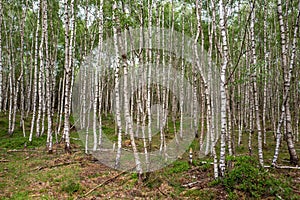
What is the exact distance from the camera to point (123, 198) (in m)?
6.38

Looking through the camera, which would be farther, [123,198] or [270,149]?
[270,149]

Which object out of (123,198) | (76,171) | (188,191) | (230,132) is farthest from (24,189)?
(230,132)

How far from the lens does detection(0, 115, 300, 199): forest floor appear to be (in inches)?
242

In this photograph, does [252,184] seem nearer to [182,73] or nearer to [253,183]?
[253,183]

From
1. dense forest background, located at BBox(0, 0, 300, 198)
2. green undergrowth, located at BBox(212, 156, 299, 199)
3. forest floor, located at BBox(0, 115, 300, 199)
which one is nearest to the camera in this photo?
green undergrowth, located at BBox(212, 156, 299, 199)

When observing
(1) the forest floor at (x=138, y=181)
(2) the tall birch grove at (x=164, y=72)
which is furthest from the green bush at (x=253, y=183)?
(2) the tall birch grove at (x=164, y=72)

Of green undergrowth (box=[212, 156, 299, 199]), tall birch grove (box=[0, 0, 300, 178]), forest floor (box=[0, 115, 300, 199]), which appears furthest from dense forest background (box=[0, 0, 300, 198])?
forest floor (box=[0, 115, 300, 199])

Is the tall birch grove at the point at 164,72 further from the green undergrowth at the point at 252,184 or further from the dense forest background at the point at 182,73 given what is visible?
the green undergrowth at the point at 252,184

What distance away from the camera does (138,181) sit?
7.45m

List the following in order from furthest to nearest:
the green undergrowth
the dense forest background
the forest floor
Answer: the dense forest background
the forest floor
the green undergrowth

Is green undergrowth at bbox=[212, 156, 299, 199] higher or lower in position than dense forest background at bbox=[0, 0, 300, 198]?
lower

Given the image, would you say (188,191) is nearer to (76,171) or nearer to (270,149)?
(76,171)

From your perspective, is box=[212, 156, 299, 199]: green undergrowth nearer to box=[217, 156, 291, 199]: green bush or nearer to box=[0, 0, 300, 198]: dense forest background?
box=[217, 156, 291, 199]: green bush

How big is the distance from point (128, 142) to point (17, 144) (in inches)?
238
